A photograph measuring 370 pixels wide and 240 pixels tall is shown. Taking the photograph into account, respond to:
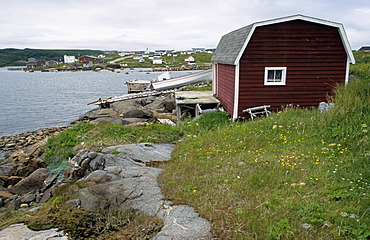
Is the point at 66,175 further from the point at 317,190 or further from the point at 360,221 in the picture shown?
the point at 360,221

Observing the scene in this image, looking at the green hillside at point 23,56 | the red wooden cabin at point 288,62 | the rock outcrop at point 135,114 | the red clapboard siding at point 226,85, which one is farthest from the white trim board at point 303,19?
the green hillside at point 23,56

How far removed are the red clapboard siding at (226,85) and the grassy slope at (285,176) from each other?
11.6ft

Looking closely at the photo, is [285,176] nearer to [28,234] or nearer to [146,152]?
[146,152]

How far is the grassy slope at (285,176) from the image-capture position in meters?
4.57

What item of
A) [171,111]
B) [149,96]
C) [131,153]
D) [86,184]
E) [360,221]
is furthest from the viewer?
[149,96]

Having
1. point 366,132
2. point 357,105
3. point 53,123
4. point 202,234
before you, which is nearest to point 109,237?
point 202,234

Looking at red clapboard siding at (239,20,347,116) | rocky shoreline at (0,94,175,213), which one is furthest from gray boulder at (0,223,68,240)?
red clapboard siding at (239,20,347,116)

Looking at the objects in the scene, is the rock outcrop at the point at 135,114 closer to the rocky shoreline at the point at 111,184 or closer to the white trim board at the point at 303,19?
the rocky shoreline at the point at 111,184

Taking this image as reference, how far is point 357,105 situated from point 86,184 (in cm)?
856

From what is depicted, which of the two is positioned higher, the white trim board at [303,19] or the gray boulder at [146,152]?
the white trim board at [303,19]

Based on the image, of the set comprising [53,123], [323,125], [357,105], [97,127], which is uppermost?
[357,105]

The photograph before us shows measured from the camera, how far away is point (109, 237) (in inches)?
179

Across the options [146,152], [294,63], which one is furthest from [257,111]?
[146,152]

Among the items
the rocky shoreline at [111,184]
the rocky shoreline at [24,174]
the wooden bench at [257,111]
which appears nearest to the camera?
the rocky shoreline at [111,184]
